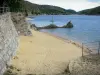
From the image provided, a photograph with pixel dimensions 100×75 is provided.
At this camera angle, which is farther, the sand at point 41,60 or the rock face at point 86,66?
the sand at point 41,60

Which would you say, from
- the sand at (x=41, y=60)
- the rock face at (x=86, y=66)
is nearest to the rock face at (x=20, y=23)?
the sand at (x=41, y=60)

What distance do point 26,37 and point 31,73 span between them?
1943cm

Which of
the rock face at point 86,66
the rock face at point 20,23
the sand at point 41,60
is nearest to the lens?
the rock face at point 86,66

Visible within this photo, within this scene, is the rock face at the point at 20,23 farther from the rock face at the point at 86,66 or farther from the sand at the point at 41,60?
the rock face at the point at 86,66

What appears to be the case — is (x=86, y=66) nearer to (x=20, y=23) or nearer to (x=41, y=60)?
(x=41, y=60)

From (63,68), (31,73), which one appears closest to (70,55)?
(63,68)

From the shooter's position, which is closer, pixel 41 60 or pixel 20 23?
pixel 41 60

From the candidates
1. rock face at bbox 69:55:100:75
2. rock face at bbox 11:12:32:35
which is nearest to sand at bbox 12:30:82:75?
rock face at bbox 69:55:100:75

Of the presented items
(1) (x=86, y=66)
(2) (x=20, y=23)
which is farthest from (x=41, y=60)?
(2) (x=20, y=23)

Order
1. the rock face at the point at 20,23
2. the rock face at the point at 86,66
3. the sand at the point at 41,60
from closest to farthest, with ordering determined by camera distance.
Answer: the rock face at the point at 86,66 < the sand at the point at 41,60 < the rock face at the point at 20,23

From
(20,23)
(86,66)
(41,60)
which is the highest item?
(20,23)

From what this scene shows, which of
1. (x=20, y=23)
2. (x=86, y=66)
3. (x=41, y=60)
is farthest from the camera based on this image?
(x=20, y=23)

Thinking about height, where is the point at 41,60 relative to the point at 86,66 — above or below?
below

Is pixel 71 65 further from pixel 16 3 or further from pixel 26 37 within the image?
pixel 26 37
